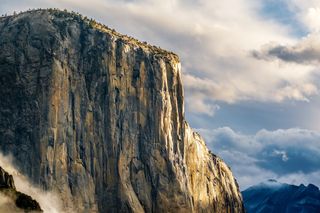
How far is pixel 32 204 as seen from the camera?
503ft

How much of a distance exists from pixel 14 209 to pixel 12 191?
4787 mm

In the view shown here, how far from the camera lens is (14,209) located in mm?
146375

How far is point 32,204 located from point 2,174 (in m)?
7.89

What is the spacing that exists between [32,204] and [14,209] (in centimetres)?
720

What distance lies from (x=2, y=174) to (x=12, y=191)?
512 cm

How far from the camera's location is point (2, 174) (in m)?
154

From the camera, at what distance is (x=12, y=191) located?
15012 cm

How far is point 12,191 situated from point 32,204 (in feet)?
17.1
